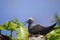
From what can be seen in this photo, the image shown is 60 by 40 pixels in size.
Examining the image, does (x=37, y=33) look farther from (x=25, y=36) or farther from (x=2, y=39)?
(x=2, y=39)

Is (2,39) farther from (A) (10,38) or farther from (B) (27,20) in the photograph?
(B) (27,20)

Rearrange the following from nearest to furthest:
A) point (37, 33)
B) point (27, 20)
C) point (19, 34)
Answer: point (19, 34), point (37, 33), point (27, 20)

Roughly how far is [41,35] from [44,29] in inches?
3.0

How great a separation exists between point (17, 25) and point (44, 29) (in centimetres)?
19

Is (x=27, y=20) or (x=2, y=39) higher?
(x=27, y=20)

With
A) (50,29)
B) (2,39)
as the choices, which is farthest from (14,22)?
(50,29)

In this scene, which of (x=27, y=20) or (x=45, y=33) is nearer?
(x=45, y=33)

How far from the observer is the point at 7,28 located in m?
0.86

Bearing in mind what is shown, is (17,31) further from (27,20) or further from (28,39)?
(27,20)

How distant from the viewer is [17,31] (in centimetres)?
84

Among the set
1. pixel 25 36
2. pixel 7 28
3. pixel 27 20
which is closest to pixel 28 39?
pixel 25 36

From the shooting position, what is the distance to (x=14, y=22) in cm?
89

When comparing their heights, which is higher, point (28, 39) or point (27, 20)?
point (27, 20)

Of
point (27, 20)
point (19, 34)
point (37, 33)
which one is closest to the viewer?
point (19, 34)
